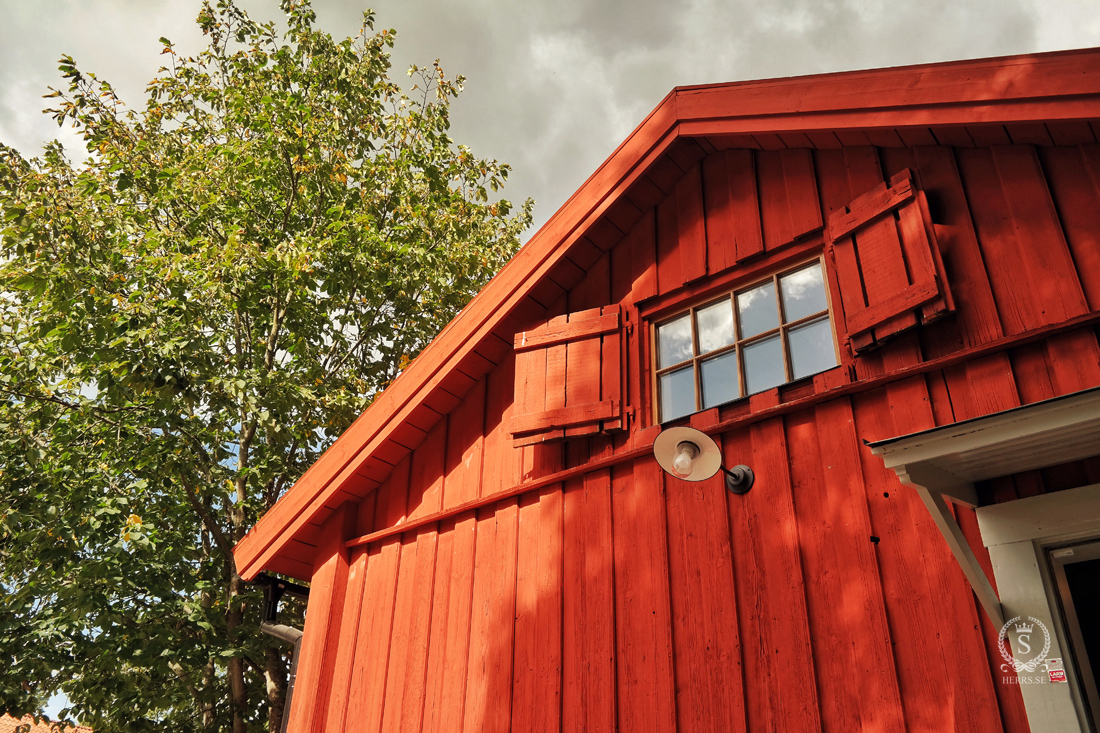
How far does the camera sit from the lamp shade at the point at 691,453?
144 inches

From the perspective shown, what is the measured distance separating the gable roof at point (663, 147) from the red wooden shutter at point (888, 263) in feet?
1.41

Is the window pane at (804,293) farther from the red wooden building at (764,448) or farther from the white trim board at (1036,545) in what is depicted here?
the white trim board at (1036,545)

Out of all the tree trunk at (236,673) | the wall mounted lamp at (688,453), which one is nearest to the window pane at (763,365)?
the wall mounted lamp at (688,453)

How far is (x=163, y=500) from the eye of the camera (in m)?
9.23

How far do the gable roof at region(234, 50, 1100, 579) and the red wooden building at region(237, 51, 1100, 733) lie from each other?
0.02m

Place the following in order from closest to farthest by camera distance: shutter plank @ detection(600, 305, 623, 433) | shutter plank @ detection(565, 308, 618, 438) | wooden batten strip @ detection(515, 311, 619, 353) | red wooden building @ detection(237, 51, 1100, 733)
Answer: red wooden building @ detection(237, 51, 1100, 733) → shutter plank @ detection(600, 305, 623, 433) → shutter plank @ detection(565, 308, 618, 438) → wooden batten strip @ detection(515, 311, 619, 353)

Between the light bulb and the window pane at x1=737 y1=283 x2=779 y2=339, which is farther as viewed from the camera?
the window pane at x1=737 y1=283 x2=779 y2=339

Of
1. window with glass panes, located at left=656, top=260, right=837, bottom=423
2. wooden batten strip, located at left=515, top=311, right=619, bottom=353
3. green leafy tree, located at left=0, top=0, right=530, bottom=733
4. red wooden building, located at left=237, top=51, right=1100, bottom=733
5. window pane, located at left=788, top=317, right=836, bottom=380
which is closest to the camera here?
red wooden building, located at left=237, top=51, right=1100, bottom=733

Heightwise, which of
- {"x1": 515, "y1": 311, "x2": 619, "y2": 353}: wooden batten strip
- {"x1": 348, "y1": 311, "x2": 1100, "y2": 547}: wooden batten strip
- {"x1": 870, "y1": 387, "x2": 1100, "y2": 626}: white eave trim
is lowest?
{"x1": 870, "y1": 387, "x2": 1100, "y2": 626}: white eave trim

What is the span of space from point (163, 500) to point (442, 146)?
6.81 metres

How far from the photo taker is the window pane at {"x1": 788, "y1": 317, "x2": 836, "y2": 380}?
4066 millimetres

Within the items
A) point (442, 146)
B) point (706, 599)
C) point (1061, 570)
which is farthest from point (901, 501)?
point (442, 146)
